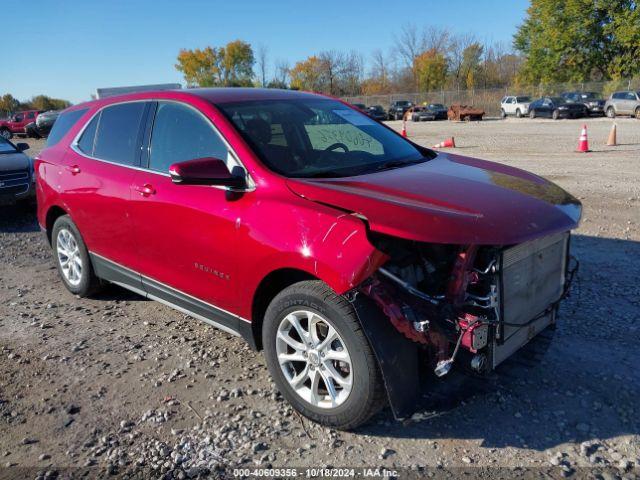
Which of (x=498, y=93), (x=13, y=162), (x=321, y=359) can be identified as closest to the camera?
(x=321, y=359)

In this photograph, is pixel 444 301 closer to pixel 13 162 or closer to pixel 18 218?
pixel 13 162

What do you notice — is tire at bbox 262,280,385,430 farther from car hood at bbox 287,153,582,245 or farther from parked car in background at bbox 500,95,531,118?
parked car in background at bbox 500,95,531,118

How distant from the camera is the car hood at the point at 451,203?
273 centimetres

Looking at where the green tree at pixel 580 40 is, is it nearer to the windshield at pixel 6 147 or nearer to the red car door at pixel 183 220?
the windshield at pixel 6 147

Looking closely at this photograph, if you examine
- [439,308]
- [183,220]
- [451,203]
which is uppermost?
[451,203]

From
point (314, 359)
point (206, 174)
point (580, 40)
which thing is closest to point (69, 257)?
point (206, 174)

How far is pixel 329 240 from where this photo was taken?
2.85m

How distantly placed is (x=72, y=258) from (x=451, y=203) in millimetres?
3862

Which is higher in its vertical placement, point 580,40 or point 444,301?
point 580,40

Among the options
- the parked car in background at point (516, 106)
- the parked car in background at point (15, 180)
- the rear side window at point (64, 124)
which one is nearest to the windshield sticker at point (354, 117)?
the rear side window at point (64, 124)

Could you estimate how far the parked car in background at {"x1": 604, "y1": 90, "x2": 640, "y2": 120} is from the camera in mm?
31094

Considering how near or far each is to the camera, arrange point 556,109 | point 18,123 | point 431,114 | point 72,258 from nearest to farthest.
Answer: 1. point 72,258
2. point 556,109
3. point 18,123
4. point 431,114

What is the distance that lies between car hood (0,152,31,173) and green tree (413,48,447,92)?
74.2 metres

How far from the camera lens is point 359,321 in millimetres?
2818
